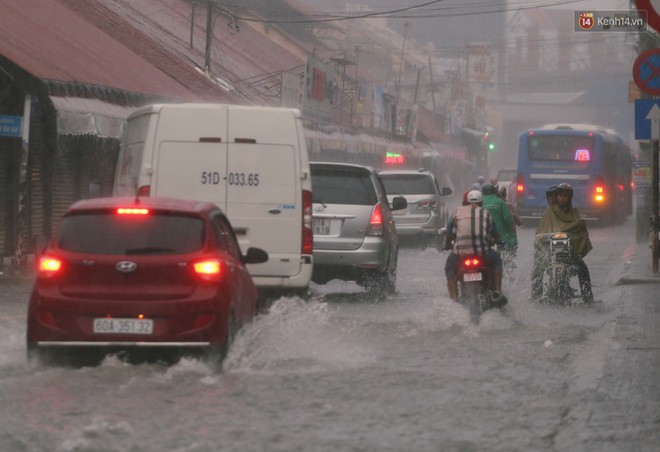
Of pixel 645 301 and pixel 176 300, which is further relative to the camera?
pixel 645 301

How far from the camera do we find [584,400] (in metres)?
9.16

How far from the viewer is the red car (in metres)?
10.4

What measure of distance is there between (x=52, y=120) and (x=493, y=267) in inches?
425

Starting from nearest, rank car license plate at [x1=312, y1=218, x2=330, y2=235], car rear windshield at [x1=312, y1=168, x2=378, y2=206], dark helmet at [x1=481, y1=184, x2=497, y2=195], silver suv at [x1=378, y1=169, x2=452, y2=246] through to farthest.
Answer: dark helmet at [x1=481, y1=184, x2=497, y2=195] < car license plate at [x1=312, y1=218, x2=330, y2=235] < car rear windshield at [x1=312, y1=168, x2=378, y2=206] < silver suv at [x1=378, y1=169, x2=452, y2=246]

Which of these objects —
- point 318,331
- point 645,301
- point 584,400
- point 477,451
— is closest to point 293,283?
point 318,331

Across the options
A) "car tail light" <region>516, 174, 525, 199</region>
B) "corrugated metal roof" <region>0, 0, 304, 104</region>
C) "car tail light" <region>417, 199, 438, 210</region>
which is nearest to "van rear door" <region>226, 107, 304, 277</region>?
"corrugated metal roof" <region>0, 0, 304, 104</region>

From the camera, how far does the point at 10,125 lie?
70.5 ft

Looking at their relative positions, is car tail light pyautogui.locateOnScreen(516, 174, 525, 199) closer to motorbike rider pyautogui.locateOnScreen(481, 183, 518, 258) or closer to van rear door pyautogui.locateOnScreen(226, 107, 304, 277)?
motorbike rider pyautogui.locateOnScreen(481, 183, 518, 258)

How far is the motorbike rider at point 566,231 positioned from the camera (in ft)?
57.9

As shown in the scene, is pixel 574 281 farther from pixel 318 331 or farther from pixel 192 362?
pixel 192 362

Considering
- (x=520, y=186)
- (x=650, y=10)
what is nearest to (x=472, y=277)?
(x=650, y=10)

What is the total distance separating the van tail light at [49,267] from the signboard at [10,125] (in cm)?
1122

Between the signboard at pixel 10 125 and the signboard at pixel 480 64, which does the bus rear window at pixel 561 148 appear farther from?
→ the signboard at pixel 480 64

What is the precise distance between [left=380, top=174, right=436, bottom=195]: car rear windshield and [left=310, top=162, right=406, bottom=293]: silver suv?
1146 cm
